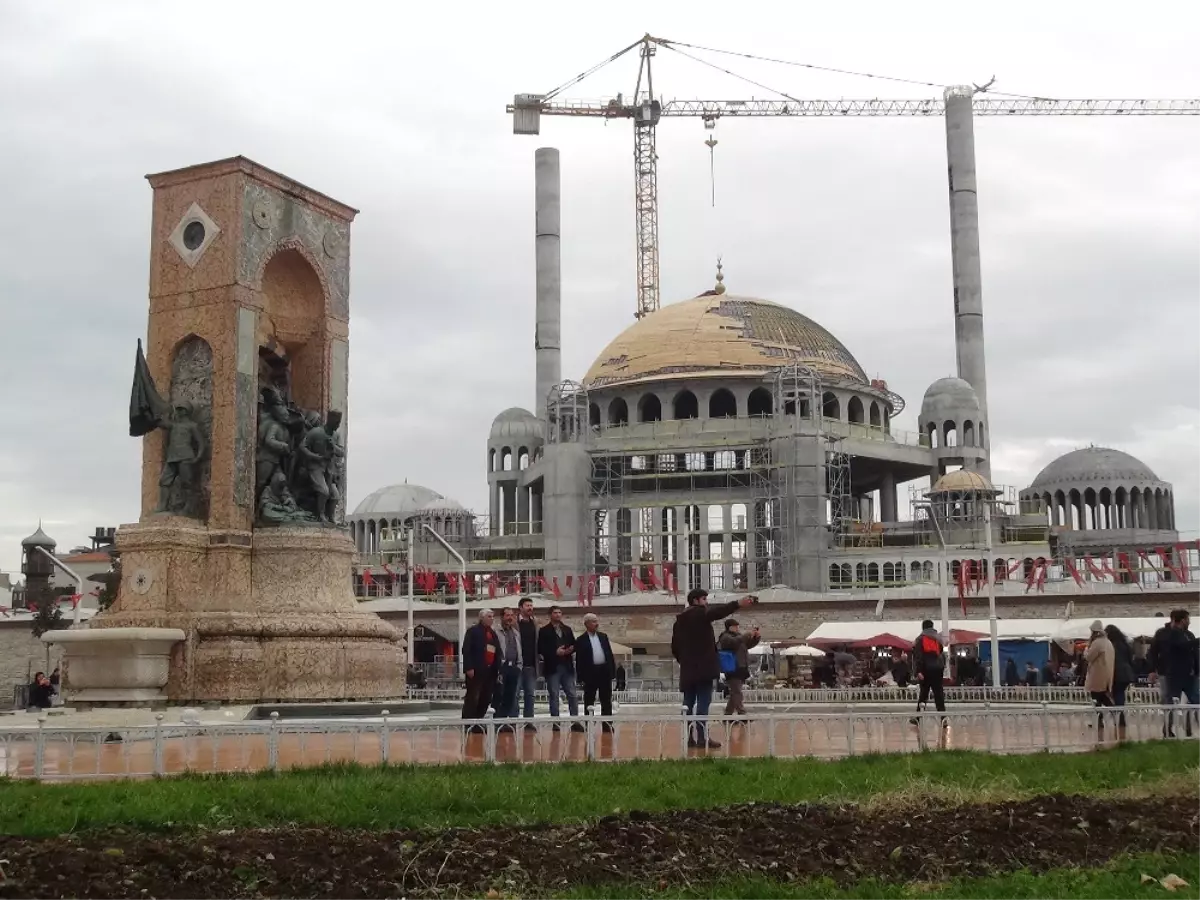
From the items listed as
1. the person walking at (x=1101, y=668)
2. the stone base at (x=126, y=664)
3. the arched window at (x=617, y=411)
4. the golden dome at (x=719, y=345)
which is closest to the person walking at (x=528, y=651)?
the stone base at (x=126, y=664)

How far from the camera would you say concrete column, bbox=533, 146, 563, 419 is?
86125 millimetres

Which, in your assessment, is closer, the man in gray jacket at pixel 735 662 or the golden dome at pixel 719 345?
the man in gray jacket at pixel 735 662

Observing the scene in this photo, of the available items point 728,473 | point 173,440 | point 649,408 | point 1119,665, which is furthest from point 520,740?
point 649,408

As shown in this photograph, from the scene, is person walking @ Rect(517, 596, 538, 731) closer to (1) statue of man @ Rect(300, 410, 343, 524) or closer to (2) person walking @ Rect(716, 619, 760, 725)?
(2) person walking @ Rect(716, 619, 760, 725)

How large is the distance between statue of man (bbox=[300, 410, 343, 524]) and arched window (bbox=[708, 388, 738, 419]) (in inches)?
2143

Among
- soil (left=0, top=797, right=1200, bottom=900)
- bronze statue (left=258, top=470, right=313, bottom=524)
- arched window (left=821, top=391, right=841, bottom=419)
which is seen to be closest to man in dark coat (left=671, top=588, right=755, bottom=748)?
soil (left=0, top=797, right=1200, bottom=900)

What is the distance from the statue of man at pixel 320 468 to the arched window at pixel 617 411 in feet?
185

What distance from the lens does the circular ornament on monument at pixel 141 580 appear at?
19.2m

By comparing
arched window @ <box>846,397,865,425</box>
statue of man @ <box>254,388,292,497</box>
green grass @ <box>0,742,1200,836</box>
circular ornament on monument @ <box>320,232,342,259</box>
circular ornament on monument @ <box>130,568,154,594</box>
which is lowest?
green grass @ <box>0,742,1200,836</box>

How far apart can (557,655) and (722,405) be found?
6019 centimetres

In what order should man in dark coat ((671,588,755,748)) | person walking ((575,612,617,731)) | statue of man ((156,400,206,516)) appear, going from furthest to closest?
statue of man ((156,400,206,516)) < person walking ((575,612,617,731)) < man in dark coat ((671,588,755,748))

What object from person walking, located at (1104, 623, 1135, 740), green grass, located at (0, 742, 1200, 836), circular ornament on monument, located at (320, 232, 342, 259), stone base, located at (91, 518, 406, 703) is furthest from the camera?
circular ornament on monument, located at (320, 232, 342, 259)

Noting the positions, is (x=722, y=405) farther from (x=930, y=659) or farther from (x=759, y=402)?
(x=930, y=659)

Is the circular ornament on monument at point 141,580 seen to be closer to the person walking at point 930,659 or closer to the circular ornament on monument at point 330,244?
the circular ornament on monument at point 330,244
